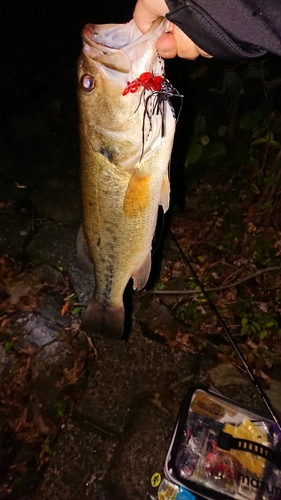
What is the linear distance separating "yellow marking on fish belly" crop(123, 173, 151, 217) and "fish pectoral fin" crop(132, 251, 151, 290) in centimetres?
38

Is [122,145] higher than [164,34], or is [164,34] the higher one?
[164,34]

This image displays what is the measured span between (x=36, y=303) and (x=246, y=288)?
256cm

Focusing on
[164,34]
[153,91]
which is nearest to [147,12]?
[164,34]

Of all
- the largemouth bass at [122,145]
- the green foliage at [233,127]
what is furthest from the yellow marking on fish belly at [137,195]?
the green foliage at [233,127]

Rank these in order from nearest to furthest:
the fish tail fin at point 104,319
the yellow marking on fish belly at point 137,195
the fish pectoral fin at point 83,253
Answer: the yellow marking on fish belly at point 137,195 < the fish pectoral fin at point 83,253 < the fish tail fin at point 104,319

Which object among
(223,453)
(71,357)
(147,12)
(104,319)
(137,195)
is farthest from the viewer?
(71,357)

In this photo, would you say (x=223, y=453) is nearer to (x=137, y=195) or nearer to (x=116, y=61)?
(x=137, y=195)

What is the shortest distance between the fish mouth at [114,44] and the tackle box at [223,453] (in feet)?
9.44

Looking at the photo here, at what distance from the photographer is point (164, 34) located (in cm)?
173

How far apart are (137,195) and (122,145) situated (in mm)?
283

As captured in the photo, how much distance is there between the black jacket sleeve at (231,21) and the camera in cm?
153

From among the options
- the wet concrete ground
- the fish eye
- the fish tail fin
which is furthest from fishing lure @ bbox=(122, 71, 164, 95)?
the wet concrete ground

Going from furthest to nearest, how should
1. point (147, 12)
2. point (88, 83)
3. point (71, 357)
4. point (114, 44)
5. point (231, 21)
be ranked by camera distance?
point (71, 357)
point (88, 83)
point (114, 44)
point (147, 12)
point (231, 21)

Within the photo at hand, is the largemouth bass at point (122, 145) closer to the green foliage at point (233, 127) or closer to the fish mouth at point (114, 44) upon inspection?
the fish mouth at point (114, 44)
